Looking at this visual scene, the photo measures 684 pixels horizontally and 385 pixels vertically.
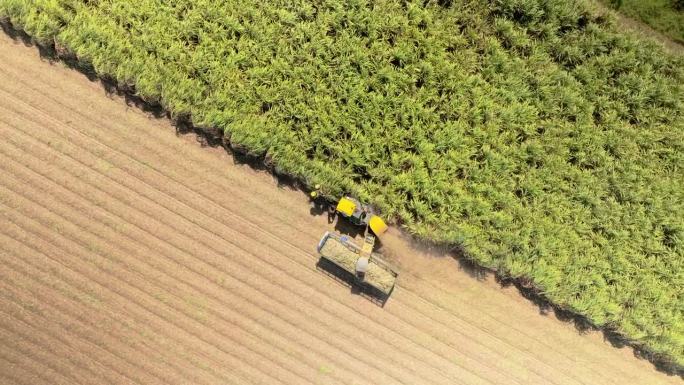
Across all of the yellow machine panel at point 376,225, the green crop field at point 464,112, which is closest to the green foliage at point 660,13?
the green crop field at point 464,112

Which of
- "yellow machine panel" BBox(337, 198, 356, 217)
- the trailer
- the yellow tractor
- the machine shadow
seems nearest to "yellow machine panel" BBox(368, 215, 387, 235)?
the yellow tractor

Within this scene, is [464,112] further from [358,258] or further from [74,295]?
[74,295]

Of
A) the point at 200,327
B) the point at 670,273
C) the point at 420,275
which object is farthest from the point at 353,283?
the point at 670,273

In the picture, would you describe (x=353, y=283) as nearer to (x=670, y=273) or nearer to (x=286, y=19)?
(x=286, y=19)

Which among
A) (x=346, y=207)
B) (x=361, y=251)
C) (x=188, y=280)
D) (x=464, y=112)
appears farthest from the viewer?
(x=188, y=280)

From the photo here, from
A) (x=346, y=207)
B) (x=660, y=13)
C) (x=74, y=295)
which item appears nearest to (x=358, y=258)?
(x=346, y=207)

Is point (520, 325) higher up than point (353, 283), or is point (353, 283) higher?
point (520, 325)

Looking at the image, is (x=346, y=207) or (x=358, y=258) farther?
(x=358, y=258)

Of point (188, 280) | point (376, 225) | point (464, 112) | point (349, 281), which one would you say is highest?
point (464, 112)
